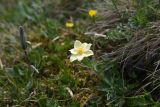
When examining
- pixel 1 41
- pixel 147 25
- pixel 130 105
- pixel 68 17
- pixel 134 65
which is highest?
pixel 68 17

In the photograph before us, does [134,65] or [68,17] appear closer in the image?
[134,65]

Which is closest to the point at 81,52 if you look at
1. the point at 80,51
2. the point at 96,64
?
the point at 80,51

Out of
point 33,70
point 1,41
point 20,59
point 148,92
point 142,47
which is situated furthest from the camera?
point 1,41

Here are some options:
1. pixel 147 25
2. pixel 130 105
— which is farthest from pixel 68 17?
pixel 130 105

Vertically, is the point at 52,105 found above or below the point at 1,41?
below

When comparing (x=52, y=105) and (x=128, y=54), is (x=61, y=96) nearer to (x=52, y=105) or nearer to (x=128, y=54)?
(x=52, y=105)

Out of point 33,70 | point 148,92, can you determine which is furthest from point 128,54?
point 33,70

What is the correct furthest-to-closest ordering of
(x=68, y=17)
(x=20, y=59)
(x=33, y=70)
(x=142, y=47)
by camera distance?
1. (x=68, y=17)
2. (x=20, y=59)
3. (x=33, y=70)
4. (x=142, y=47)

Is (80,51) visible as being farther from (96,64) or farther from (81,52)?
(96,64)
